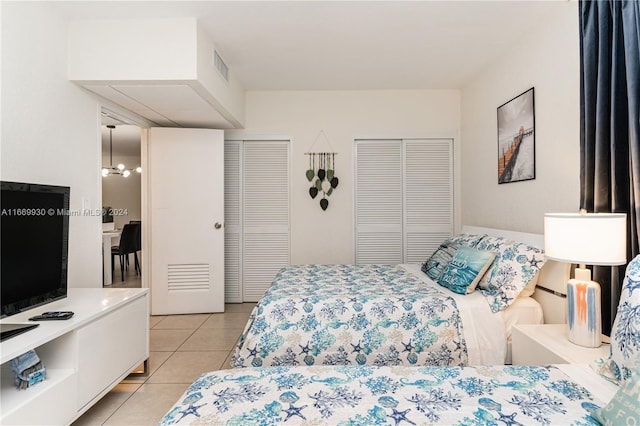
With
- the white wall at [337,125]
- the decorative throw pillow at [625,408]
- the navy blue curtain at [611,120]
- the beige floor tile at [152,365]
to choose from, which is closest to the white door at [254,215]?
the white wall at [337,125]

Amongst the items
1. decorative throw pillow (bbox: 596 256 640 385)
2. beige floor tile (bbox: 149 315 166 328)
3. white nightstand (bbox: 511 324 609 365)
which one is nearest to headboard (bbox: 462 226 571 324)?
white nightstand (bbox: 511 324 609 365)

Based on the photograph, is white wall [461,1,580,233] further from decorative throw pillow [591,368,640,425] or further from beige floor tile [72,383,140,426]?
beige floor tile [72,383,140,426]

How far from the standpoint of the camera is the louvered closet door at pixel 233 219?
4.29 metres

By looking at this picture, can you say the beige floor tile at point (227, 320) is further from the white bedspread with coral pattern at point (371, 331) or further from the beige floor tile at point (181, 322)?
the white bedspread with coral pattern at point (371, 331)

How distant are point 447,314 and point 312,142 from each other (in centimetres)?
268

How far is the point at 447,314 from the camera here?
2.21 m

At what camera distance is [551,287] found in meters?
2.30

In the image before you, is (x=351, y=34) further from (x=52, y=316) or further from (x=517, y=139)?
(x=52, y=316)

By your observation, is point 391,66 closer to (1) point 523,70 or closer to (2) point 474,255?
(1) point 523,70

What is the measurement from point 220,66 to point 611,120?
9.49ft

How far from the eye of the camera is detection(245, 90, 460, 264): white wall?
4.21 meters

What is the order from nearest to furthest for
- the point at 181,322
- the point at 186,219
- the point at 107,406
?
the point at 107,406
the point at 181,322
the point at 186,219

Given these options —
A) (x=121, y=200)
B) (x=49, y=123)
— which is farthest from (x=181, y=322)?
(x=121, y=200)

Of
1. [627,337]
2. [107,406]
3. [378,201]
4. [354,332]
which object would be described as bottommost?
[107,406]
